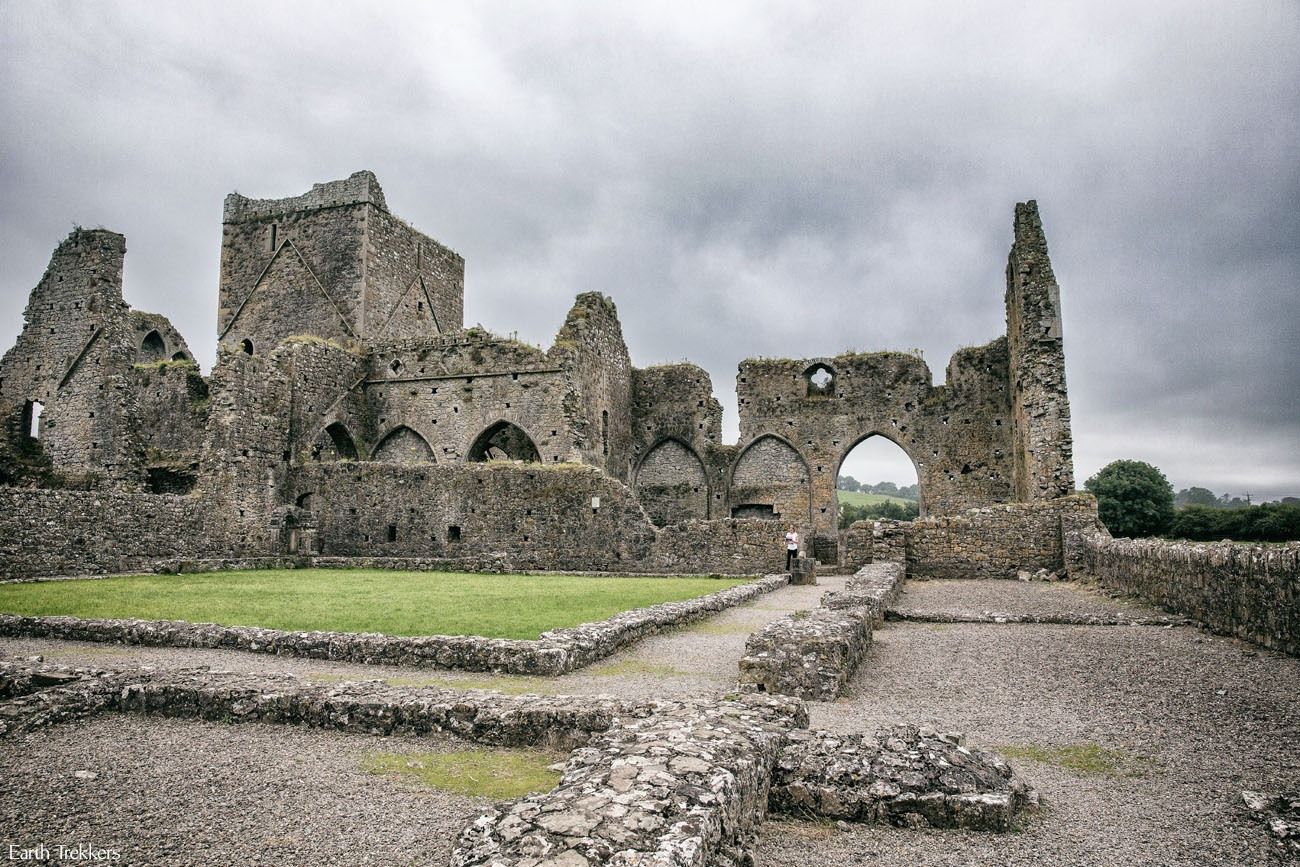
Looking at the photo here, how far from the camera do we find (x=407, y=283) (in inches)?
1267

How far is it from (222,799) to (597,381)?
2376cm

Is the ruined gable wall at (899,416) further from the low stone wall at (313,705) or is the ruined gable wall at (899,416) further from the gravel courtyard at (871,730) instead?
the low stone wall at (313,705)

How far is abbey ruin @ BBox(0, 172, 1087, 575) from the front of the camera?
61.2ft

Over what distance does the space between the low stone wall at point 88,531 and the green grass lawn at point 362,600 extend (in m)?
1.27

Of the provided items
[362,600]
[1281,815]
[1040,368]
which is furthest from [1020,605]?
[1040,368]

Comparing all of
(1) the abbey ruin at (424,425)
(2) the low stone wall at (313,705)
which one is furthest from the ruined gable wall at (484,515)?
(2) the low stone wall at (313,705)

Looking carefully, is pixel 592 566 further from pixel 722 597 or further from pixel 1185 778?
pixel 1185 778

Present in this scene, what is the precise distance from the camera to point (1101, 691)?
5.77 meters

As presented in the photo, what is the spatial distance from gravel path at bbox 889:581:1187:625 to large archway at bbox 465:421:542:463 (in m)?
14.7

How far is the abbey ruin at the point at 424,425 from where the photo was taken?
1864cm

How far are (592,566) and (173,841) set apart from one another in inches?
608

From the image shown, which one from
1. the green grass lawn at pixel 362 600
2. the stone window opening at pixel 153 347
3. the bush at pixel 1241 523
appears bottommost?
the green grass lawn at pixel 362 600

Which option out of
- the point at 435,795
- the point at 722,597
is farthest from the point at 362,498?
the point at 435,795

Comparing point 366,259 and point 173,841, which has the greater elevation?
point 366,259
